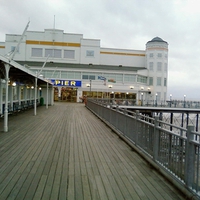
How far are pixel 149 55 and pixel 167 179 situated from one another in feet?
159

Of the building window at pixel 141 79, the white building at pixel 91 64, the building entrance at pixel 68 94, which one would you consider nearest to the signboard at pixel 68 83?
the white building at pixel 91 64

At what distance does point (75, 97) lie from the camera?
43.1m

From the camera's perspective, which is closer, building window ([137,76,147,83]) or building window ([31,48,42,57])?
building window ([137,76,147,83])

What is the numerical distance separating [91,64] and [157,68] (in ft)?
49.8

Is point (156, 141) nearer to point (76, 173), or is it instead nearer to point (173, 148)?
point (173, 148)

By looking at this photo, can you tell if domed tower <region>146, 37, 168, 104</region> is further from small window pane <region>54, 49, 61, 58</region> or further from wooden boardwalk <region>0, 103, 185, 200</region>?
wooden boardwalk <region>0, 103, 185, 200</region>

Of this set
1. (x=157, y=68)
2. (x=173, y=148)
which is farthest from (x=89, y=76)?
(x=173, y=148)

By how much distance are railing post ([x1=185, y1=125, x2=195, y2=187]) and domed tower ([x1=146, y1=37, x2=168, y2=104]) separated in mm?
45081

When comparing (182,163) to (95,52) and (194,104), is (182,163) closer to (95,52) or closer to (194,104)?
(194,104)

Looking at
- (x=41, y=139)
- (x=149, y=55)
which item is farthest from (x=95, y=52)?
(x=41, y=139)

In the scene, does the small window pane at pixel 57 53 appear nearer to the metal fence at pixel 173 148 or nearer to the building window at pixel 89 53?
the building window at pixel 89 53

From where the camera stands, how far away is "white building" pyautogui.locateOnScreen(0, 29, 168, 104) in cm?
4197

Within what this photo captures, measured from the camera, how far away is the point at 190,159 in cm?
340

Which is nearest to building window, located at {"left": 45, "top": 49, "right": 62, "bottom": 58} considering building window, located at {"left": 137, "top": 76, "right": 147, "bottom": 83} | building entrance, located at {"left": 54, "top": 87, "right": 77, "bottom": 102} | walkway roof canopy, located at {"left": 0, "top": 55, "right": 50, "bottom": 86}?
building entrance, located at {"left": 54, "top": 87, "right": 77, "bottom": 102}
